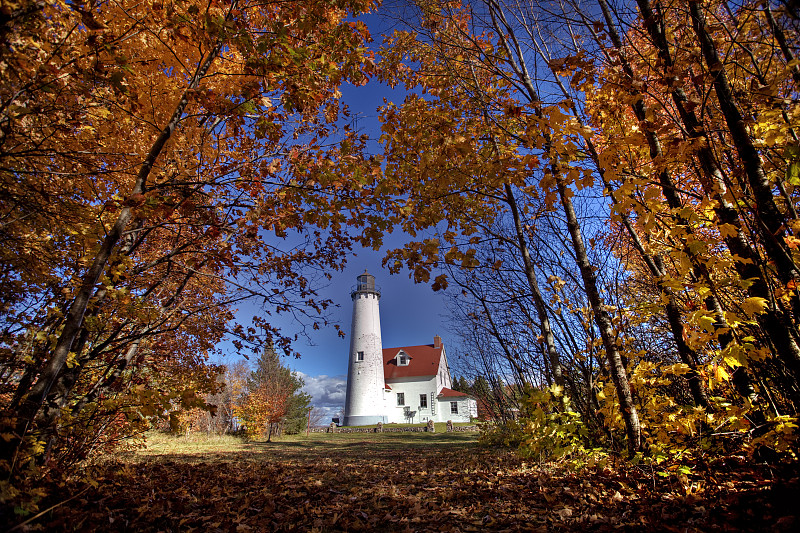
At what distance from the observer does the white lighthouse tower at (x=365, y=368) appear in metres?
30.6

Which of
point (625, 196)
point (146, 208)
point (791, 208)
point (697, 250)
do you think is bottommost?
point (697, 250)

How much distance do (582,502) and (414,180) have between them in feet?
14.9

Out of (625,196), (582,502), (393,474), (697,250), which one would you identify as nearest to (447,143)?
(625,196)

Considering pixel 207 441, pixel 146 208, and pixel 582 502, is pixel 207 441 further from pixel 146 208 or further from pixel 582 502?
pixel 582 502

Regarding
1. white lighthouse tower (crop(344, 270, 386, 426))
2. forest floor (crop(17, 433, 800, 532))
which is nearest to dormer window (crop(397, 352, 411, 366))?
white lighthouse tower (crop(344, 270, 386, 426))

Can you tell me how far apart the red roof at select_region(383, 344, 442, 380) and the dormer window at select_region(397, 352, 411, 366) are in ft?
0.85

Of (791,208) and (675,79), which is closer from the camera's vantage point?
(791,208)

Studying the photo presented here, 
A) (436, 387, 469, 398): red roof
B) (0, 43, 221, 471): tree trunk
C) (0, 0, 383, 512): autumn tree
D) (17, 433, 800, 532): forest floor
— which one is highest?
(0, 0, 383, 512): autumn tree

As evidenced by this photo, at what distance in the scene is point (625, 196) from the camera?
9.89 ft

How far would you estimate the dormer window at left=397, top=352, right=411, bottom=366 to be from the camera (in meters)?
37.6

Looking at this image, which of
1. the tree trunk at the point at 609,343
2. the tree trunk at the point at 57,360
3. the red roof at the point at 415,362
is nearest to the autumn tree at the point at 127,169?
the tree trunk at the point at 57,360

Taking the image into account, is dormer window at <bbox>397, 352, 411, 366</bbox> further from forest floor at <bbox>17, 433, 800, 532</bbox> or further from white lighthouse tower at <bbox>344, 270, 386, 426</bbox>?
forest floor at <bbox>17, 433, 800, 532</bbox>

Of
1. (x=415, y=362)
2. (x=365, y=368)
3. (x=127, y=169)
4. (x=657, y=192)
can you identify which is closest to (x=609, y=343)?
(x=657, y=192)

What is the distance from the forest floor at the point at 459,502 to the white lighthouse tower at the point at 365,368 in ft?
84.3
